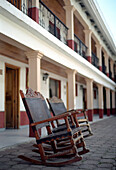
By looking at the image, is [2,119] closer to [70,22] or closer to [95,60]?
[70,22]

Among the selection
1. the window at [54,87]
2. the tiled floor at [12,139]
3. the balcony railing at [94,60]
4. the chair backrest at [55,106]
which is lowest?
the tiled floor at [12,139]

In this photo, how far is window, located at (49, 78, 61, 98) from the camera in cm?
1096

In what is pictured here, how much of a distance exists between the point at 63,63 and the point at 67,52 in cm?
40

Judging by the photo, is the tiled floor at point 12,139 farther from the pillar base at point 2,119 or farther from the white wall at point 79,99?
the white wall at point 79,99

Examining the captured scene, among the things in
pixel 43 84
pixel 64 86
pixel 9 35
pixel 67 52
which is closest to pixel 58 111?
pixel 9 35

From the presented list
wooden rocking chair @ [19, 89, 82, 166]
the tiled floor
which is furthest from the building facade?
wooden rocking chair @ [19, 89, 82, 166]

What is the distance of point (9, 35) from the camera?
4.50m

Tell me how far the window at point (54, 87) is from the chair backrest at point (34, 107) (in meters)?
7.22

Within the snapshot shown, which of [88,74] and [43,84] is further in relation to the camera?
[88,74]

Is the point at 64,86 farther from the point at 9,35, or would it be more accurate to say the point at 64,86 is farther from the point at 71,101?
the point at 9,35

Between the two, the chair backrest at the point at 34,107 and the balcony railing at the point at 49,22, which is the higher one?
the balcony railing at the point at 49,22

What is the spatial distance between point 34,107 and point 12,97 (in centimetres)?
483

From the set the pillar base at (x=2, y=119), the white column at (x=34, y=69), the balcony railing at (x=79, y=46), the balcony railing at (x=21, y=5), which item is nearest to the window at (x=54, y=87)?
the balcony railing at (x=79, y=46)

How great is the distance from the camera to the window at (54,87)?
36.0 feet
